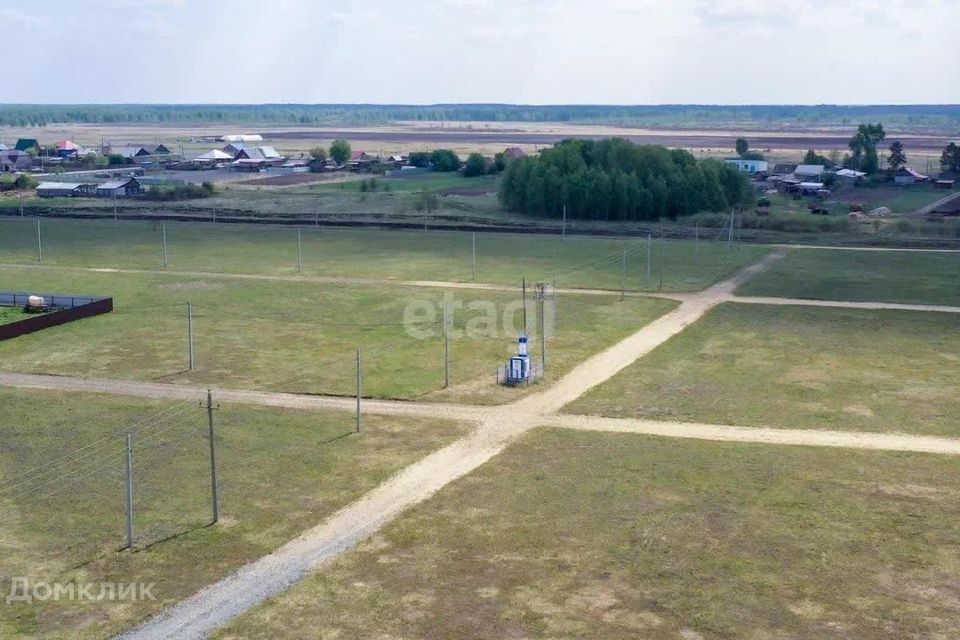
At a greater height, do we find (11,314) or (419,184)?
(419,184)

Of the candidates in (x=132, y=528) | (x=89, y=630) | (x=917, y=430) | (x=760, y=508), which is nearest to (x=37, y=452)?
(x=132, y=528)

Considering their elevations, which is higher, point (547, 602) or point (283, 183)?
point (283, 183)

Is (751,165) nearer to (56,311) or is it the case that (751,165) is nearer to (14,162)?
(14,162)

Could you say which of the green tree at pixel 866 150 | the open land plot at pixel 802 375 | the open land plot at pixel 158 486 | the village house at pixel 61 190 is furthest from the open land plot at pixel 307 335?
the green tree at pixel 866 150

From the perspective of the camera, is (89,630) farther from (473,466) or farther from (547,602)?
(473,466)

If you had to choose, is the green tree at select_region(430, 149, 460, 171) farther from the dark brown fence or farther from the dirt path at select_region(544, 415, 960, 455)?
Answer: the dirt path at select_region(544, 415, 960, 455)

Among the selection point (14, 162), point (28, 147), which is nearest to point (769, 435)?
point (14, 162)

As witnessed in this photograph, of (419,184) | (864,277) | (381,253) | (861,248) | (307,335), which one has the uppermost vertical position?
(419,184)
